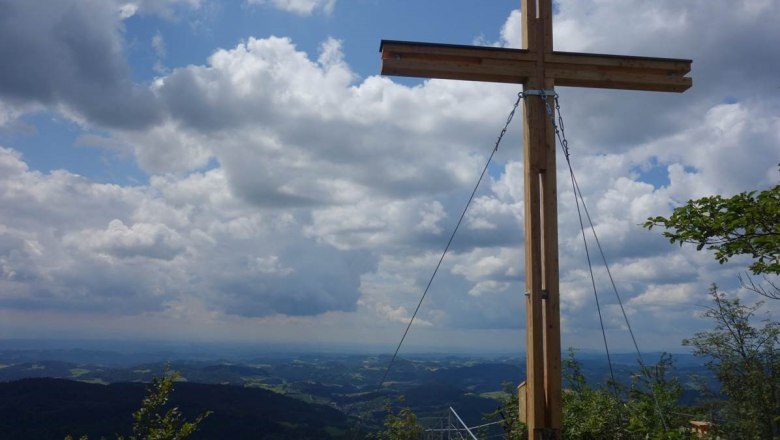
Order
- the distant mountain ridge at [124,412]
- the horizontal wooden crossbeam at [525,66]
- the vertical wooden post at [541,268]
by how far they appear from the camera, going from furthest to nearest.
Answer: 1. the distant mountain ridge at [124,412]
2. the horizontal wooden crossbeam at [525,66]
3. the vertical wooden post at [541,268]

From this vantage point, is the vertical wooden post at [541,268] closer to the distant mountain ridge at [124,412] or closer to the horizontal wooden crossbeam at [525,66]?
the horizontal wooden crossbeam at [525,66]

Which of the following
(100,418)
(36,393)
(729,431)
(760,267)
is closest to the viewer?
(760,267)

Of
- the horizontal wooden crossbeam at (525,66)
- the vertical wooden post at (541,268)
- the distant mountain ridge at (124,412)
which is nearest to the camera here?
the vertical wooden post at (541,268)

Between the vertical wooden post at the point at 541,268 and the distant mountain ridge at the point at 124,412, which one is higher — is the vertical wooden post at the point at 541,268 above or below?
above

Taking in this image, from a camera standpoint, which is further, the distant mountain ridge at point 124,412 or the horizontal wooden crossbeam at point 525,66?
the distant mountain ridge at point 124,412

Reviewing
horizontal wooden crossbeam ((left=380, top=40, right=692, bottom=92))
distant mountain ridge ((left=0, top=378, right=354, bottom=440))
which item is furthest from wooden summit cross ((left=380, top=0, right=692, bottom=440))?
distant mountain ridge ((left=0, top=378, right=354, bottom=440))

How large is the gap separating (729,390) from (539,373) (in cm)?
656

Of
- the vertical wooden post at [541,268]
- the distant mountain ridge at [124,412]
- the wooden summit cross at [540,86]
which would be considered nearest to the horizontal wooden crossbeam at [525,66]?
the wooden summit cross at [540,86]

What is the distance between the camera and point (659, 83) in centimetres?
549

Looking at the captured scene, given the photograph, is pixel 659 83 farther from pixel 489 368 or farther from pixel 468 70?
pixel 489 368

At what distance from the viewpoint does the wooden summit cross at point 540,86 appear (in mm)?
4664

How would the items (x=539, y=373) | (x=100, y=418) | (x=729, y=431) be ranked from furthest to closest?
(x=100, y=418) < (x=729, y=431) < (x=539, y=373)

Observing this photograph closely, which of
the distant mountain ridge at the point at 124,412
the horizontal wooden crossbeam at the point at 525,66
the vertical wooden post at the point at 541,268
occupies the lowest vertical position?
the distant mountain ridge at the point at 124,412

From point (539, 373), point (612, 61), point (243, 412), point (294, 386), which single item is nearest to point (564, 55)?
point (612, 61)
